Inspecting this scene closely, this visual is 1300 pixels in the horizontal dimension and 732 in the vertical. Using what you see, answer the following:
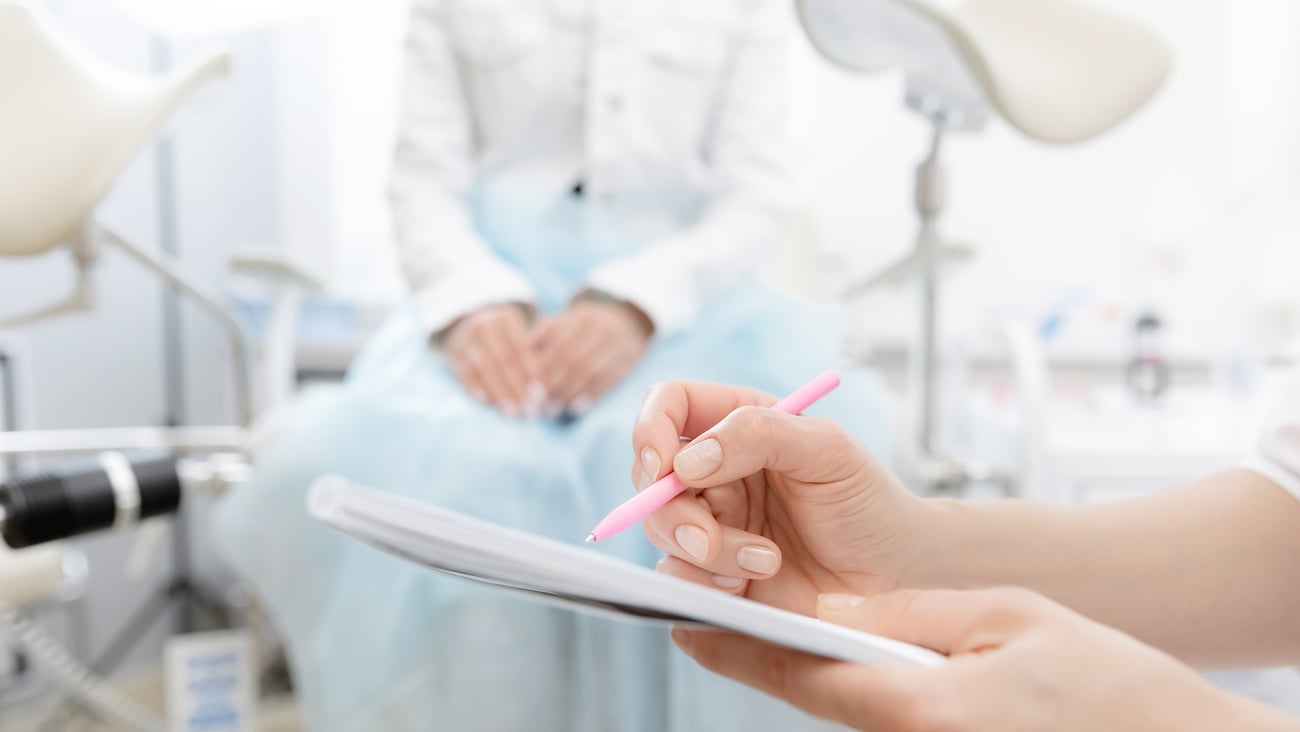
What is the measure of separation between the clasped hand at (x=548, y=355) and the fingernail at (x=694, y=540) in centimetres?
31

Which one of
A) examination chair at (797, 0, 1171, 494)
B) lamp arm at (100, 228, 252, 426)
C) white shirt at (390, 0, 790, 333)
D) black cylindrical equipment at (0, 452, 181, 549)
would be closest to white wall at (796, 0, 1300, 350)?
white shirt at (390, 0, 790, 333)

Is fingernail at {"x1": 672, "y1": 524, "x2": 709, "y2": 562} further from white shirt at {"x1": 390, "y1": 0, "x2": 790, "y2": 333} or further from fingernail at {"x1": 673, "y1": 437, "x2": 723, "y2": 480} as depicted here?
white shirt at {"x1": 390, "y1": 0, "x2": 790, "y2": 333}

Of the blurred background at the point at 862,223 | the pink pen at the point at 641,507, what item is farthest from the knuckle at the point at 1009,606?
the blurred background at the point at 862,223

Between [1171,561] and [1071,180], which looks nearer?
[1171,561]

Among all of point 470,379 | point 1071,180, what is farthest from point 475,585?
point 1071,180

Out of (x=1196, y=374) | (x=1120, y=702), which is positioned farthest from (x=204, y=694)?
(x=1196, y=374)

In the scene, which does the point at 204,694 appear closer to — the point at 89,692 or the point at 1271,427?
the point at 89,692

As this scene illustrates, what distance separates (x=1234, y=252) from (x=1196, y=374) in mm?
262

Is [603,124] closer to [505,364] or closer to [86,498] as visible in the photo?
[505,364]

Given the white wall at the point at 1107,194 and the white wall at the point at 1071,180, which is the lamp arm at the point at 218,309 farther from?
the white wall at the point at 1107,194

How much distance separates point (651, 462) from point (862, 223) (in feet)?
4.94

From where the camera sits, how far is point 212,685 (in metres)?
0.90

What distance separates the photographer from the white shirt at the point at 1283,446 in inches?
14.6

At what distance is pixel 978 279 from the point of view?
1654 millimetres
